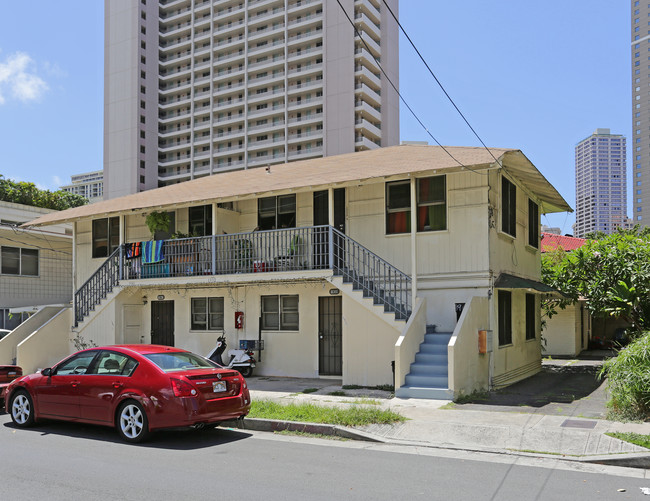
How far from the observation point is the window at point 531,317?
60.4 ft

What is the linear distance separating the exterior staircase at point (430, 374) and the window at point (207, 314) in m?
6.86

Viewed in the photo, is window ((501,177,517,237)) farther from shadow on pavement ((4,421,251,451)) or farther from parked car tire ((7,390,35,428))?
parked car tire ((7,390,35,428))

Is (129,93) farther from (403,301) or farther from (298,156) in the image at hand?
(403,301)

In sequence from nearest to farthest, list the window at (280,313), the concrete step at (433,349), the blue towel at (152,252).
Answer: the concrete step at (433,349) → the window at (280,313) → the blue towel at (152,252)

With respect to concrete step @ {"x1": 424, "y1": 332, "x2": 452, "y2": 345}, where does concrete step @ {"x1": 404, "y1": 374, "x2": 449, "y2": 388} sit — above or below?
below

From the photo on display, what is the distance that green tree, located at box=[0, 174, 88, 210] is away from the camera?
48.2 metres

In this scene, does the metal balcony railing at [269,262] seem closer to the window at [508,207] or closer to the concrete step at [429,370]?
the concrete step at [429,370]

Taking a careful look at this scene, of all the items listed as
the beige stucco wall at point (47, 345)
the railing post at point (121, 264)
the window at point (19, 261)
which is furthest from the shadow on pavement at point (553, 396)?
the window at point (19, 261)

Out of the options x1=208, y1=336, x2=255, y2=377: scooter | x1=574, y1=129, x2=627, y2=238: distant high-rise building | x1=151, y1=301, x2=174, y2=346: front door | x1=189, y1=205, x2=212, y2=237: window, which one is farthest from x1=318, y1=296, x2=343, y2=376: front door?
x1=574, y1=129, x2=627, y2=238: distant high-rise building

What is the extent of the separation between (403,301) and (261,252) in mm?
4211

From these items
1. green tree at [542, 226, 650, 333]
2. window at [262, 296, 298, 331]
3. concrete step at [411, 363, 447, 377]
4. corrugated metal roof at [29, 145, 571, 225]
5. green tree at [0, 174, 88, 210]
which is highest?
green tree at [0, 174, 88, 210]

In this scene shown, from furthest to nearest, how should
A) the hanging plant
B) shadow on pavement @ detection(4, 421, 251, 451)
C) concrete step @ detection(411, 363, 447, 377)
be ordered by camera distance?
the hanging plant < concrete step @ detection(411, 363, 447, 377) < shadow on pavement @ detection(4, 421, 251, 451)

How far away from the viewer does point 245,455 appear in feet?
26.7

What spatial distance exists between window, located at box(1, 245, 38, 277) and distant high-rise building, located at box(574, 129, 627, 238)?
31213 millimetres
